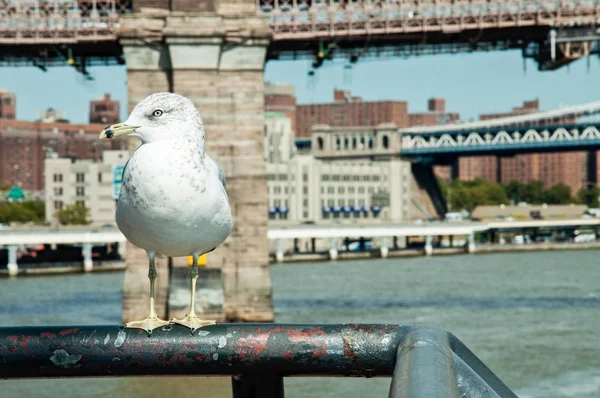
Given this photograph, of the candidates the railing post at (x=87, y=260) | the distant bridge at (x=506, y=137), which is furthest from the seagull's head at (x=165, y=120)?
the distant bridge at (x=506, y=137)

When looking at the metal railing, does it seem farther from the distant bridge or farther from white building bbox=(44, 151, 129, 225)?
the distant bridge

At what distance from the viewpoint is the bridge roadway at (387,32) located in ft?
140

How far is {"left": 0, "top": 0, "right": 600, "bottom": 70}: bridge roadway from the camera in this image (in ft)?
140

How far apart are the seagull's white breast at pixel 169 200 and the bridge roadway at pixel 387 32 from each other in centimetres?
3730

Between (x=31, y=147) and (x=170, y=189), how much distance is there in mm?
193505

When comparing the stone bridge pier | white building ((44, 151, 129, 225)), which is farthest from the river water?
white building ((44, 151, 129, 225))

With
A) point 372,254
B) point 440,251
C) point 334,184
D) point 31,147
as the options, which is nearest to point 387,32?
point 372,254

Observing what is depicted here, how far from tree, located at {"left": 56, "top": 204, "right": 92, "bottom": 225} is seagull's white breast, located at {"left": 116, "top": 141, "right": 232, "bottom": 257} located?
342 feet

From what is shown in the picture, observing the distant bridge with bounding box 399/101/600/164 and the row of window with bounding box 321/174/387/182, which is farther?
the distant bridge with bounding box 399/101/600/164

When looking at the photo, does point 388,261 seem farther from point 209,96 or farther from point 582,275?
point 209,96

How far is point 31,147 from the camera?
192750 mm

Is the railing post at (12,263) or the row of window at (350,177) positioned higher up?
the row of window at (350,177)

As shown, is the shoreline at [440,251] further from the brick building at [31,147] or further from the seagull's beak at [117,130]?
the seagull's beak at [117,130]

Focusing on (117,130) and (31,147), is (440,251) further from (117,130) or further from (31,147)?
(117,130)
